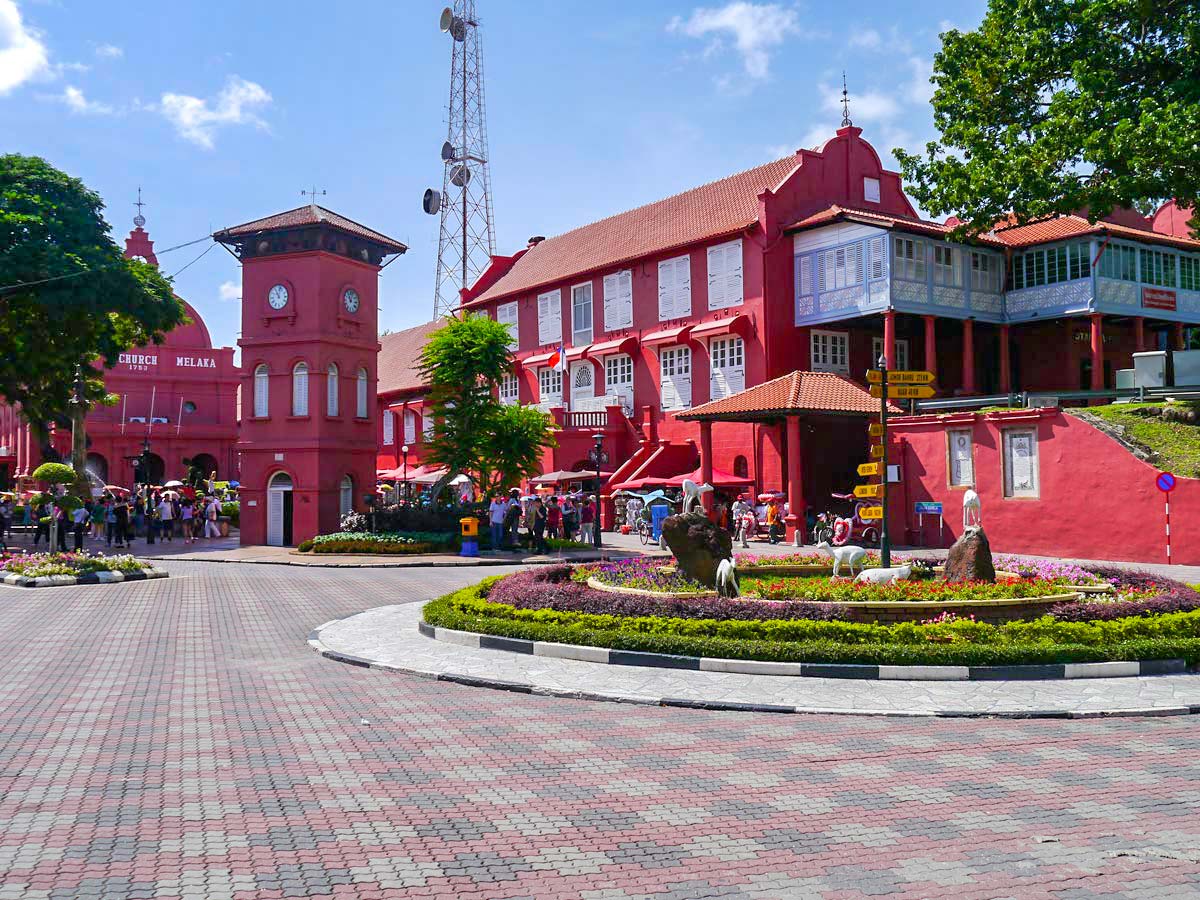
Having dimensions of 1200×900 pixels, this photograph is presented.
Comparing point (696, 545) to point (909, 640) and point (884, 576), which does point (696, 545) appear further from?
point (909, 640)

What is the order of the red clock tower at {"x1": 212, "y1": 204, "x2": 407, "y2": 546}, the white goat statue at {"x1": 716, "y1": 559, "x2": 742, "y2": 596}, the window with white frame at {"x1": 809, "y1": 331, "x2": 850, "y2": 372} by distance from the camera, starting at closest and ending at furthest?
1. the white goat statue at {"x1": 716, "y1": 559, "x2": 742, "y2": 596}
2. the red clock tower at {"x1": 212, "y1": 204, "x2": 407, "y2": 546}
3. the window with white frame at {"x1": 809, "y1": 331, "x2": 850, "y2": 372}

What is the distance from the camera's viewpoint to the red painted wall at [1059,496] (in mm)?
22422

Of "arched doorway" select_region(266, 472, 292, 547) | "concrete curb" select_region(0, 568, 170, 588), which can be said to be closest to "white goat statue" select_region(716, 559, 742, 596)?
"concrete curb" select_region(0, 568, 170, 588)

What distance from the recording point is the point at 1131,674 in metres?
10.1

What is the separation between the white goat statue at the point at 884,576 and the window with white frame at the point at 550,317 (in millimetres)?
32446

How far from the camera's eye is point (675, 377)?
38875mm

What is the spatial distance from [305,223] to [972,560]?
26.0m

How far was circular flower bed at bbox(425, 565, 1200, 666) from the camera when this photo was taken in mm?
10195

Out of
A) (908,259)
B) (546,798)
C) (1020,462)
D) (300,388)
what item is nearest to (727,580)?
(546,798)

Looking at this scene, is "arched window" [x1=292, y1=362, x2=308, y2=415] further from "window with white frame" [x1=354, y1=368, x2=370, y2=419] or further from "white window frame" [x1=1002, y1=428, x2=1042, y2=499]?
"white window frame" [x1=1002, y1=428, x2=1042, y2=499]

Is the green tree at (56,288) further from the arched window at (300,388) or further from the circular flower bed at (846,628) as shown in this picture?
the circular flower bed at (846,628)

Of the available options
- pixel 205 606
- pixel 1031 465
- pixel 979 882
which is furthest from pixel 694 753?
pixel 1031 465

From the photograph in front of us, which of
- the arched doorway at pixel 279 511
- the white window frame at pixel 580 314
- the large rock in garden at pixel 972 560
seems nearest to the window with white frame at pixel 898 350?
the white window frame at pixel 580 314

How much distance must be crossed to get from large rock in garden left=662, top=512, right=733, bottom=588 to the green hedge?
7.11 feet
